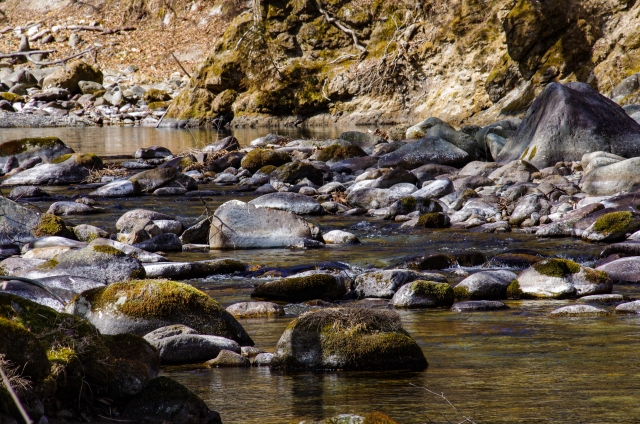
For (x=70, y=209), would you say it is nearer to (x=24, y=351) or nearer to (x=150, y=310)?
(x=150, y=310)

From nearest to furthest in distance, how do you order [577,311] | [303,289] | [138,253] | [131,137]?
[577,311] < [303,289] < [138,253] < [131,137]

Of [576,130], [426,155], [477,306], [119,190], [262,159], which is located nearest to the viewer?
[477,306]

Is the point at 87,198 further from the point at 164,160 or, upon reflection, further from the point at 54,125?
the point at 54,125

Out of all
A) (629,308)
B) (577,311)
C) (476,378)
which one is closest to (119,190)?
(577,311)

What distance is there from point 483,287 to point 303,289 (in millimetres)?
1562

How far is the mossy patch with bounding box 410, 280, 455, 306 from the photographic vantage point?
6508 millimetres

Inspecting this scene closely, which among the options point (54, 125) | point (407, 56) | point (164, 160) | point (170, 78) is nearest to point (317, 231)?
point (164, 160)

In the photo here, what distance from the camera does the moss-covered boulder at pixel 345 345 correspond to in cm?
457

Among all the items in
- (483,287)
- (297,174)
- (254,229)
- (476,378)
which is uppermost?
(297,174)

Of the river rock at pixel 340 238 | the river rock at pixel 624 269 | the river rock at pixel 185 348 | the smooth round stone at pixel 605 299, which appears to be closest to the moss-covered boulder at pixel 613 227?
the river rock at pixel 624 269

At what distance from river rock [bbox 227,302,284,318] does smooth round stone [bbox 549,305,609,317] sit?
2139 millimetres

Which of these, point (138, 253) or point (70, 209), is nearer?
point (138, 253)

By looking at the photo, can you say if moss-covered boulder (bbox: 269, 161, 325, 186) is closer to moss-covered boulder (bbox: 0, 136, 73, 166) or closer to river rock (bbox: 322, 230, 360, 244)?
river rock (bbox: 322, 230, 360, 244)

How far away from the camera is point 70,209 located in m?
12.0
